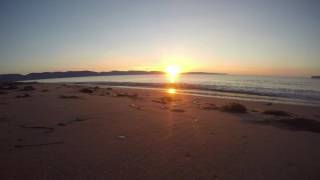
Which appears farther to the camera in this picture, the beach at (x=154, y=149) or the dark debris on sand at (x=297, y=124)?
the dark debris on sand at (x=297, y=124)

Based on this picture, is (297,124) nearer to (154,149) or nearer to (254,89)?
(154,149)

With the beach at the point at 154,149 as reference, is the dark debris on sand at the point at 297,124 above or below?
below

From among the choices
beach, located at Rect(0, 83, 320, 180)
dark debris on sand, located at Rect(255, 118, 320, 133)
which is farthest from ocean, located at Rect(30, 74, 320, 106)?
beach, located at Rect(0, 83, 320, 180)

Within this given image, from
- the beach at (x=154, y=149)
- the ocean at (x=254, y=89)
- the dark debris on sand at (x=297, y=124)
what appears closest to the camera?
the beach at (x=154, y=149)

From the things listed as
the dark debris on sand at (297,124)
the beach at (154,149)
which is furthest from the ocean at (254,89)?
the beach at (154,149)

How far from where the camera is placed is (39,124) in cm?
672

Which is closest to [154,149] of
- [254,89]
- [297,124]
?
[297,124]

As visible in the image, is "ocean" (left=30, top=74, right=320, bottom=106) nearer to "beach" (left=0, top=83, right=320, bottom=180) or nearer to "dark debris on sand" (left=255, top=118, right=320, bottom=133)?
"dark debris on sand" (left=255, top=118, right=320, bottom=133)

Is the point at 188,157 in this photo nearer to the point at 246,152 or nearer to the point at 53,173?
the point at 246,152

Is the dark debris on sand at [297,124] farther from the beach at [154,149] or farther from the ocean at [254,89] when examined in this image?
the ocean at [254,89]

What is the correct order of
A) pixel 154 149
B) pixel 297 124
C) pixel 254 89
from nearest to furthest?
pixel 154 149 < pixel 297 124 < pixel 254 89

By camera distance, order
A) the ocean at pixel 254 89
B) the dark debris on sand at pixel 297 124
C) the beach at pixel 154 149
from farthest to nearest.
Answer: the ocean at pixel 254 89
the dark debris on sand at pixel 297 124
the beach at pixel 154 149

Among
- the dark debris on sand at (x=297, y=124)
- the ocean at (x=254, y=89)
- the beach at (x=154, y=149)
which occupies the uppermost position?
the beach at (x=154, y=149)

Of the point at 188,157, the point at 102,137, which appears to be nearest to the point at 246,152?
the point at 188,157
